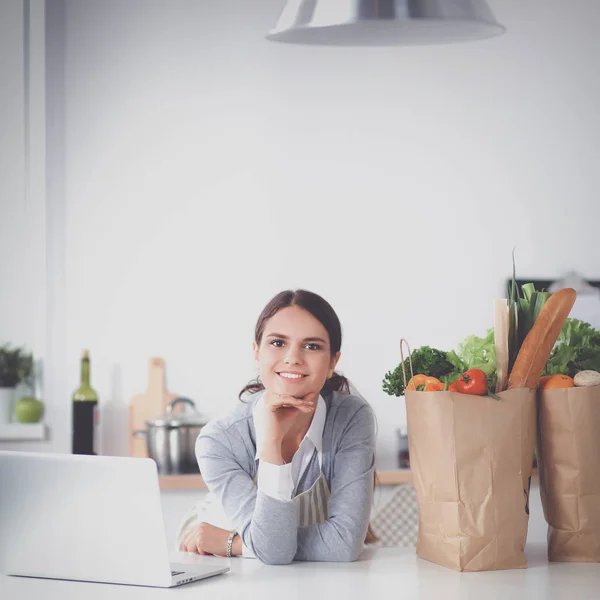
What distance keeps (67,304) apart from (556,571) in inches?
103

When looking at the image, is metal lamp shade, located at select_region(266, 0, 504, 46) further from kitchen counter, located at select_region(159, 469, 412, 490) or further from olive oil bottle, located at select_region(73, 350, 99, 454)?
olive oil bottle, located at select_region(73, 350, 99, 454)

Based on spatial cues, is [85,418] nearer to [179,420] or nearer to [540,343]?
[179,420]

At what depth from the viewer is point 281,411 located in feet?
5.59

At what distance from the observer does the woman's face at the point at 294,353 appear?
5.61ft

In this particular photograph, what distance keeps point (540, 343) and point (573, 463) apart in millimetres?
182

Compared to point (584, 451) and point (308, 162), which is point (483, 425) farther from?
point (308, 162)

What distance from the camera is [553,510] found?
149cm

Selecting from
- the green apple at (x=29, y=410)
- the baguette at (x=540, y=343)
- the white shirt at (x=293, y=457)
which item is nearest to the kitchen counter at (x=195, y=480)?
the green apple at (x=29, y=410)

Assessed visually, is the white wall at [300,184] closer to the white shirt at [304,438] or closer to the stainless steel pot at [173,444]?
the stainless steel pot at [173,444]

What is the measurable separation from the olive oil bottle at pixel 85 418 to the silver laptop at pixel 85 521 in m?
2.05

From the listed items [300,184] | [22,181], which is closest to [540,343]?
[300,184]

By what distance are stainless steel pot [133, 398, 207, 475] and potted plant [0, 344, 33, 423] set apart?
0.61 m

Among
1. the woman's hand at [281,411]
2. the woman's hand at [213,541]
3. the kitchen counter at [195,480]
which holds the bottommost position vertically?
the kitchen counter at [195,480]

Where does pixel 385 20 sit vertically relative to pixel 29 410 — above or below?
above
